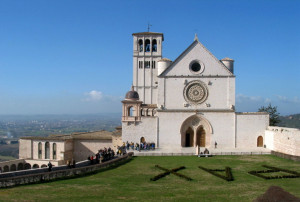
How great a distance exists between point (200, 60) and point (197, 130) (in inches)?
301

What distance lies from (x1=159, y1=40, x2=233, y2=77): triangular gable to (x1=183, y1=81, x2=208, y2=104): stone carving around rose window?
1.20 m

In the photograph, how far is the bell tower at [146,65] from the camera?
5066cm

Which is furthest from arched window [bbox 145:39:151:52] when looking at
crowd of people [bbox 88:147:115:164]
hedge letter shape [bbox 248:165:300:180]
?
hedge letter shape [bbox 248:165:300:180]

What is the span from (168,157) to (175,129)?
19.5ft

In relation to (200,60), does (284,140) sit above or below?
below

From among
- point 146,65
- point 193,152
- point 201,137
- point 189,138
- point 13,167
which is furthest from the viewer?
point 146,65

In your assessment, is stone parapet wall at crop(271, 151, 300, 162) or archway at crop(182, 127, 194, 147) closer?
stone parapet wall at crop(271, 151, 300, 162)

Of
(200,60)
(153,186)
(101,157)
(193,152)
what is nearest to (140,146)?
(193,152)

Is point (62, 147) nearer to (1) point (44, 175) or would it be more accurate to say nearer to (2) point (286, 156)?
(1) point (44, 175)

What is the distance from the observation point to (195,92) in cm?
3744

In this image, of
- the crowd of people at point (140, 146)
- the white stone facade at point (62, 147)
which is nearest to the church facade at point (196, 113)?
the crowd of people at point (140, 146)

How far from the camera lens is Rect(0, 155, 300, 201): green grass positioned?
55.3 ft

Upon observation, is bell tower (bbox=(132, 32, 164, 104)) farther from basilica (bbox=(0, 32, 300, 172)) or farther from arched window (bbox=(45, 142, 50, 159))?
arched window (bbox=(45, 142, 50, 159))

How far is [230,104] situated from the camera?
37.3 meters
